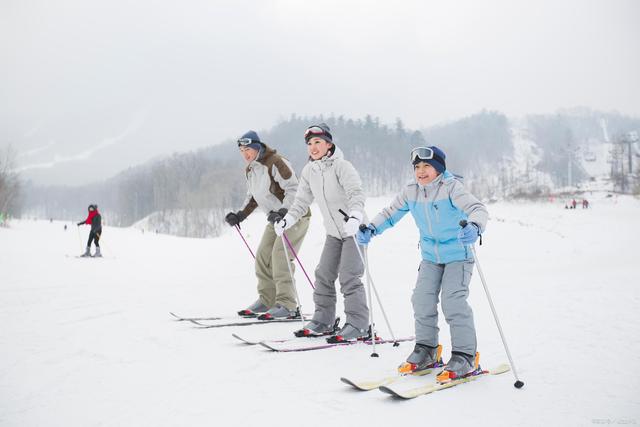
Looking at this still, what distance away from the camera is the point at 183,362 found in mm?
3756

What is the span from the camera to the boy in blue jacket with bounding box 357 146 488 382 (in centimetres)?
336

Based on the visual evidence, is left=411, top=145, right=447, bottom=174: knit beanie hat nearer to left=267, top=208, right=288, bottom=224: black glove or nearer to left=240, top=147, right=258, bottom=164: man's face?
left=267, top=208, right=288, bottom=224: black glove

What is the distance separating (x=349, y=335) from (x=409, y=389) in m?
1.46

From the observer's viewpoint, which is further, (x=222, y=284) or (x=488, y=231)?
(x=488, y=231)

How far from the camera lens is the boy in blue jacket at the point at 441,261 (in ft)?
11.0

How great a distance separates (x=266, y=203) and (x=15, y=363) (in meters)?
3.13

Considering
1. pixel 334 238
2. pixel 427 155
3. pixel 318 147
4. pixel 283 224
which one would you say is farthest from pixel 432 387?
pixel 318 147

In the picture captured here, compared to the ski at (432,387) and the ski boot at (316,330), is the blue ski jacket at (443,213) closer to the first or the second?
the ski at (432,387)

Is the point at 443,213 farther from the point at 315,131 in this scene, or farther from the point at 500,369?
the point at 315,131

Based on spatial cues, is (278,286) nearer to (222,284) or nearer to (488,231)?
(222,284)

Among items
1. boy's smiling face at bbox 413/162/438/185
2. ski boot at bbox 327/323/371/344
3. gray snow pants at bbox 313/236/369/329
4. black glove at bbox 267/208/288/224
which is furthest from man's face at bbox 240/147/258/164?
boy's smiling face at bbox 413/162/438/185

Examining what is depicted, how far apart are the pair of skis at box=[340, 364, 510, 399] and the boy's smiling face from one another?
4.74ft

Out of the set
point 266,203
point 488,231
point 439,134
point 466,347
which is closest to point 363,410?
point 466,347

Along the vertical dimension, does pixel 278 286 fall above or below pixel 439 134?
below
